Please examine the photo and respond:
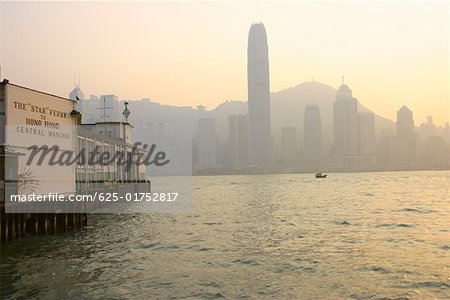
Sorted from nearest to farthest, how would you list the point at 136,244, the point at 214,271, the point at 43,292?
the point at 43,292 → the point at 214,271 → the point at 136,244

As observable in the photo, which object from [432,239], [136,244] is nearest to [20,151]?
[136,244]

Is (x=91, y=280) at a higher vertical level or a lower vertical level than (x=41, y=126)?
lower

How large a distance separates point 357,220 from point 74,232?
3230 centimetres

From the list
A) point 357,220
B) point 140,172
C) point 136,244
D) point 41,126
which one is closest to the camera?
point 136,244

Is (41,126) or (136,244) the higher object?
(41,126)

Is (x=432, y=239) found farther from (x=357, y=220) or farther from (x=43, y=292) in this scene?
(x=43, y=292)

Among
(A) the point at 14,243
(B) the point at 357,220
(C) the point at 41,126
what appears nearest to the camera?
(A) the point at 14,243

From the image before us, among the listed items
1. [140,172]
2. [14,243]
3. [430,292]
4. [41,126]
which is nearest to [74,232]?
[14,243]

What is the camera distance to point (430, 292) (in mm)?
20219

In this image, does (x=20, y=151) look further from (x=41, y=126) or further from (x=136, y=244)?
(x=136, y=244)

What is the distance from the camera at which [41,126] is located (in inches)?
1437

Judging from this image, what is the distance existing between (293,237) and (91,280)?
2020 cm

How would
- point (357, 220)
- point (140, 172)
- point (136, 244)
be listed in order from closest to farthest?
point (136, 244) → point (357, 220) → point (140, 172)

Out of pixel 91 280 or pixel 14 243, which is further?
pixel 14 243
